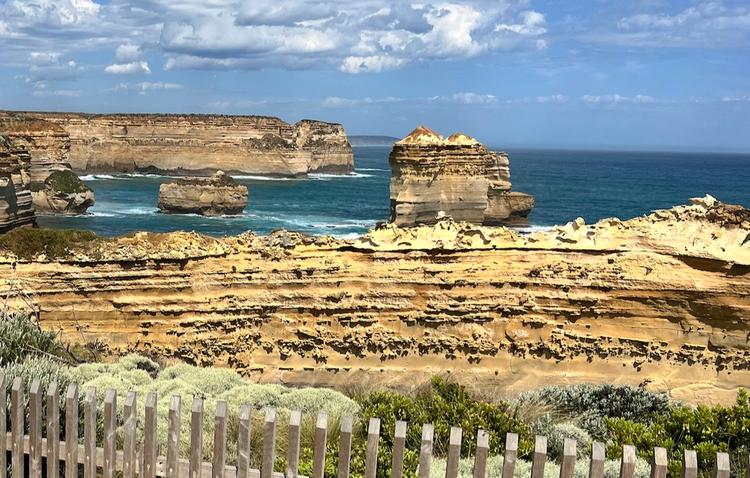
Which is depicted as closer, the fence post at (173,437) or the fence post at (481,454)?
the fence post at (481,454)

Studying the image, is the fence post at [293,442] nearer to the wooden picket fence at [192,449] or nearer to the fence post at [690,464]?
the wooden picket fence at [192,449]

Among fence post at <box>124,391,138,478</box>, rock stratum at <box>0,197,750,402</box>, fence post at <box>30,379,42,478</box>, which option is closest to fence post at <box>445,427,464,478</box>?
fence post at <box>124,391,138,478</box>

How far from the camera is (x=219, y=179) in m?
70.3

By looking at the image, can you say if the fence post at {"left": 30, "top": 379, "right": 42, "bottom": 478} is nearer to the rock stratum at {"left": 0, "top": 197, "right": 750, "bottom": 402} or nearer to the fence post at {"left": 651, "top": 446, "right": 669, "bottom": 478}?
the fence post at {"left": 651, "top": 446, "right": 669, "bottom": 478}

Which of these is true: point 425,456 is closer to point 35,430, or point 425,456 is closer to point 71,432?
point 71,432

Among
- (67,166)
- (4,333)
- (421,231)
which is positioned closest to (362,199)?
(67,166)

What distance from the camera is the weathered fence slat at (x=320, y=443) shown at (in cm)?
501

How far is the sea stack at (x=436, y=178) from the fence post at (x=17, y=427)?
40.1 meters

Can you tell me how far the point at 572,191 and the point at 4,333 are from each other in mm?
103487

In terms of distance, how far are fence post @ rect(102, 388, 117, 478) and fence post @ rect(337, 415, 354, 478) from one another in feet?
5.56

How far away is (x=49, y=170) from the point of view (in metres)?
73.7

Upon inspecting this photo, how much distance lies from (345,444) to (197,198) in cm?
6482

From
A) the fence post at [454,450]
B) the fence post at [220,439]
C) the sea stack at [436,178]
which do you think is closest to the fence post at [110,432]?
the fence post at [220,439]

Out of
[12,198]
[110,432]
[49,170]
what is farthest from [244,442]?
[49,170]
